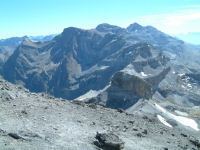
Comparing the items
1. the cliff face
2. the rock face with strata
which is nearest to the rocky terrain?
the rock face with strata

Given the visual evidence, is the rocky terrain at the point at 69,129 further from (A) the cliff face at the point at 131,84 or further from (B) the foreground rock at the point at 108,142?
(A) the cliff face at the point at 131,84

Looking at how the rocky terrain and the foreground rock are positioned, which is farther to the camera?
the foreground rock

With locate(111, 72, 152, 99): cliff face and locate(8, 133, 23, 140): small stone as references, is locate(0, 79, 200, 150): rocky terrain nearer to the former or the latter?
locate(8, 133, 23, 140): small stone

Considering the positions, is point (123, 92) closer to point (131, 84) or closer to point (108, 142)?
point (131, 84)

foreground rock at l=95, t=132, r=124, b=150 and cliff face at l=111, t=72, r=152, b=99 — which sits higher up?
foreground rock at l=95, t=132, r=124, b=150

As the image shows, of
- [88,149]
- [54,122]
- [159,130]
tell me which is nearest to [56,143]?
[88,149]

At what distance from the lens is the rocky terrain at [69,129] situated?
14.5 meters

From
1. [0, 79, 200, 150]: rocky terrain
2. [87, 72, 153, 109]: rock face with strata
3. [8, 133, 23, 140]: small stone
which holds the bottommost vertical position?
[87, 72, 153, 109]: rock face with strata

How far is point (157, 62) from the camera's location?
139625mm

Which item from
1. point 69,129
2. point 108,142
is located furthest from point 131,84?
point 108,142

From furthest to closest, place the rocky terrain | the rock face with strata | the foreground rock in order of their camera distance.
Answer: the rock face with strata
the foreground rock
the rocky terrain

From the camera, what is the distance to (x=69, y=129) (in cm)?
1727

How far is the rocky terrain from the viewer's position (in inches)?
571

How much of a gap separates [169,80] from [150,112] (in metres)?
79.6
